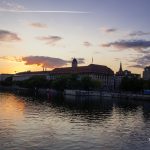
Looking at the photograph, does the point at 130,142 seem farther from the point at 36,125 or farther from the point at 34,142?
the point at 36,125

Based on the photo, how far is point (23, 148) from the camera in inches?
1334

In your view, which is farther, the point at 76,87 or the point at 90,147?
the point at 76,87

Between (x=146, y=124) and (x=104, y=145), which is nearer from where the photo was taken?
(x=104, y=145)

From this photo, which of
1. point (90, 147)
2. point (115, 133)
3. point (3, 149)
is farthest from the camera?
point (115, 133)

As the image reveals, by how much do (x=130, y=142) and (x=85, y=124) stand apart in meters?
14.2

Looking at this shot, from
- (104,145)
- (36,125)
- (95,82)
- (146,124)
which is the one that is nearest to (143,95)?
(95,82)

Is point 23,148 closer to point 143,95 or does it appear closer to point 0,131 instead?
point 0,131

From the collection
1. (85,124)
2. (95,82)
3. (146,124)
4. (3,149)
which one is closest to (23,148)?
(3,149)

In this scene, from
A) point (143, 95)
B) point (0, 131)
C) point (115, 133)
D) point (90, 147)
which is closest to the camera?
point (90, 147)

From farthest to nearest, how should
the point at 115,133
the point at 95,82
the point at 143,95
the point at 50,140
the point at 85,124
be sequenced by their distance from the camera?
the point at 95,82 → the point at 143,95 → the point at 85,124 → the point at 115,133 → the point at 50,140

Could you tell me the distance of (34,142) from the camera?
36688 millimetres

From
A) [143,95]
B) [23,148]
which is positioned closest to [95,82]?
[143,95]

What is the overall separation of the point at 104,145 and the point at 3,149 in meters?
10.2

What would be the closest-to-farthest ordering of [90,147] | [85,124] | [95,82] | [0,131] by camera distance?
[90,147]
[0,131]
[85,124]
[95,82]
